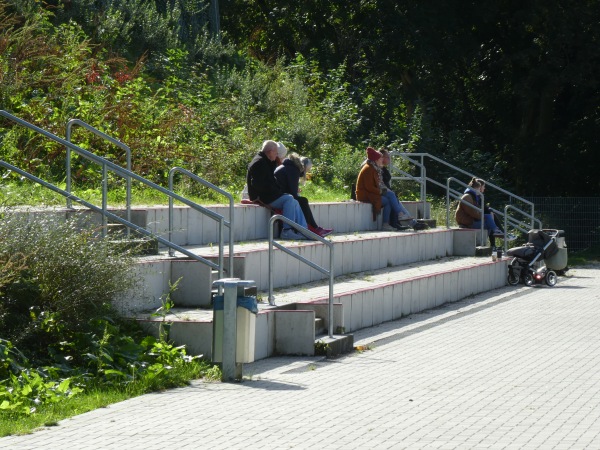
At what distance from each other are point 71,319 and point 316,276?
6.18 metres

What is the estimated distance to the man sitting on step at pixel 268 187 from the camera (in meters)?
17.3

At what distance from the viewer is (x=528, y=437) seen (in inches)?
334

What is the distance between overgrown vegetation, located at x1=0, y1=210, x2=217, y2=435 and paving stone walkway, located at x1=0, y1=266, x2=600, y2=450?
1.66ft

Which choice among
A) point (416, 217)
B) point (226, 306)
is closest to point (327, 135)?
point (416, 217)

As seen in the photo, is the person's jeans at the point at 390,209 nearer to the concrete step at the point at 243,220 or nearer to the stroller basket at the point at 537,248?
the concrete step at the point at 243,220

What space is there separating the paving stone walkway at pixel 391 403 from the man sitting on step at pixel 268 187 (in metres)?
3.25

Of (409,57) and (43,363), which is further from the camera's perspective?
(409,57)

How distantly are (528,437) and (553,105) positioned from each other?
2862 cm

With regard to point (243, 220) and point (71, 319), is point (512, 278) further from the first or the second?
point (71, 319)

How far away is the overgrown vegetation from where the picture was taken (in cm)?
1011

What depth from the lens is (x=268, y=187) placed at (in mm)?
17469

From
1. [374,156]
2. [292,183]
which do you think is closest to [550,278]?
[374,156]

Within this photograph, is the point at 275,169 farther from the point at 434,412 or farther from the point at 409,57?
the point at 409,57

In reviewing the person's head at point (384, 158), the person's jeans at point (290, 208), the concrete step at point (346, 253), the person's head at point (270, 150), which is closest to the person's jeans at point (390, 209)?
the concrete step at point (346, 253)
